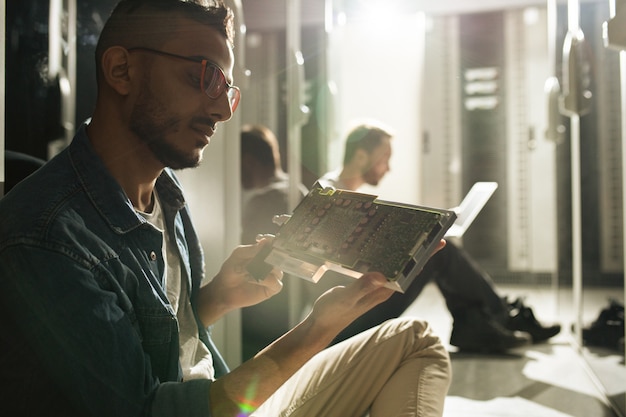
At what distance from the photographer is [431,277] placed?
2.28 metres

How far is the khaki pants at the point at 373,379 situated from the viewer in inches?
40.6

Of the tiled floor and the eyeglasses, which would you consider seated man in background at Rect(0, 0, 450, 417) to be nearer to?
the eyeglasses

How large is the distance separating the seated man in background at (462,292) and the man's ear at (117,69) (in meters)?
0.95

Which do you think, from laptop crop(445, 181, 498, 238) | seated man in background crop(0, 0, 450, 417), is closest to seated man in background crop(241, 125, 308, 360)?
seated man in background crop(0, 0, 450, 417)

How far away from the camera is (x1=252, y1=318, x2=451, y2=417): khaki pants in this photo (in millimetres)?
1032

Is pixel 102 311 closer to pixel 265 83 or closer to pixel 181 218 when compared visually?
pixel 181 218

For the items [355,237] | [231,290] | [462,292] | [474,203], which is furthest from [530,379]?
[355,237]

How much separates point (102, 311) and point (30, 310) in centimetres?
8

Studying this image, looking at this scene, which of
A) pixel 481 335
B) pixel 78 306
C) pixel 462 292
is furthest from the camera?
pixel 462 292

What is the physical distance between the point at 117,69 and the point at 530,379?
5.10 ft

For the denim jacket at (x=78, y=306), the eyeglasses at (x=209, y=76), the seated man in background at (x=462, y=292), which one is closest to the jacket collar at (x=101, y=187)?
the denim jacket at (x=78, y=306)

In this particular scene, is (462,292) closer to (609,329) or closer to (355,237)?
(609,329)

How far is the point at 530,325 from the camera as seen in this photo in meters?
2.39

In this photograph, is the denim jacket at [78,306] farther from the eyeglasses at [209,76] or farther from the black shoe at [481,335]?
the black shoe at [481,335]
